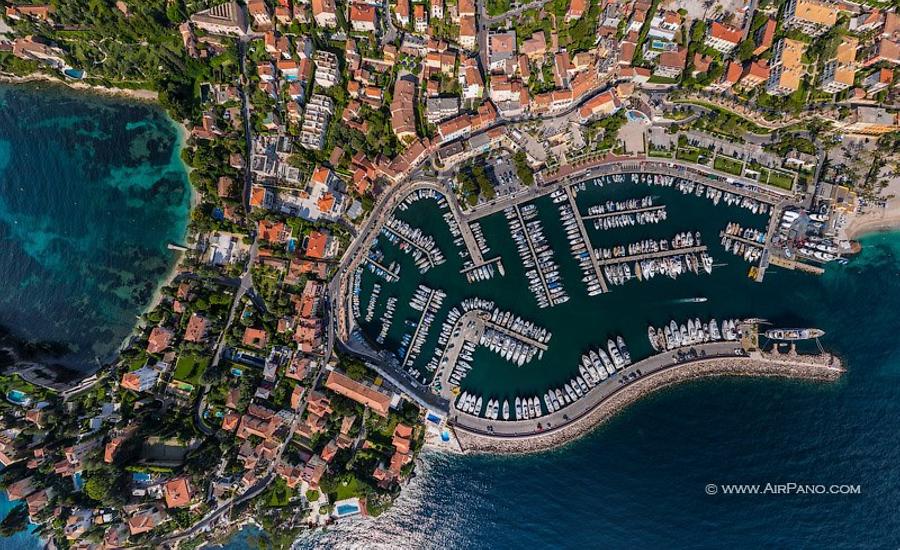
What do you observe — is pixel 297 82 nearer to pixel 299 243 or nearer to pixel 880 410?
pixel 299 243

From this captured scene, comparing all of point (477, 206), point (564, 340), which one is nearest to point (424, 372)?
point (564, 340)

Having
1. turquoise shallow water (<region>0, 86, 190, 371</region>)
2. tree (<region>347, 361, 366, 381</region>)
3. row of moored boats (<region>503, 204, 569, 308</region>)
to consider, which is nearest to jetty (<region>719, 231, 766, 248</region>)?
row of moored boats (<region>503, 204, 569, 308</region>)

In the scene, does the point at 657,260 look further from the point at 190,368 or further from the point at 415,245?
the point at 190,368

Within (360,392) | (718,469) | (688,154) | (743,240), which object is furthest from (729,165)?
(360,392)

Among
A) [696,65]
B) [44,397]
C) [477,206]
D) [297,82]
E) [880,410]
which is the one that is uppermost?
[696,65]

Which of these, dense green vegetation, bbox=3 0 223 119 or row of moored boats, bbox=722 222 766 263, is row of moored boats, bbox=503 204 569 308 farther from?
dense green vegetation, bbox=3 0 223 119
